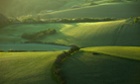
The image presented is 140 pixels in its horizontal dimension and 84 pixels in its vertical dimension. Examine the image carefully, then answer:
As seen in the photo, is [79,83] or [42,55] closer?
[79,83]

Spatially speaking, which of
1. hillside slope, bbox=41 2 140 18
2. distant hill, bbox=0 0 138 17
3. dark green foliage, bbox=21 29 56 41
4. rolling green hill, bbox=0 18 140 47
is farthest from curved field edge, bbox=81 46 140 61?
distant hill, bbox=0 0 138 17

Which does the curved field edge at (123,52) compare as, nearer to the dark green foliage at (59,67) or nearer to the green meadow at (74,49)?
the green meadow at (74,49)

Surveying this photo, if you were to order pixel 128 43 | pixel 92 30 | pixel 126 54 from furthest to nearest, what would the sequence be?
pixel 92 30 → pixel 128 43 → pixel 126 54

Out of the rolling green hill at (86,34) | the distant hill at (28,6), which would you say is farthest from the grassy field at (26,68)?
the distant hill at (28,6)

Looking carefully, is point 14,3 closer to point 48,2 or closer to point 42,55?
point 48,2

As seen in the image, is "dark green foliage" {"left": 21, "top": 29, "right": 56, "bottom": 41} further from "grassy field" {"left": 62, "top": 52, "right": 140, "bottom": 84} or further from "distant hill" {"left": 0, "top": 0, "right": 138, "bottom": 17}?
"distant hill" {"left": 0, "top": 0, "right": 138, "bottom": 17}

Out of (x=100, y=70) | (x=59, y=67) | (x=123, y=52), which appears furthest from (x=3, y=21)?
(x=100, y=70)

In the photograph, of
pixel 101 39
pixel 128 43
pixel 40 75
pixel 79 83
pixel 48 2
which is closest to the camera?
pixel 79 83

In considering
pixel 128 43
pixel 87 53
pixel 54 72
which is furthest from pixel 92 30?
pixel 54 72
